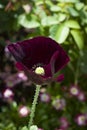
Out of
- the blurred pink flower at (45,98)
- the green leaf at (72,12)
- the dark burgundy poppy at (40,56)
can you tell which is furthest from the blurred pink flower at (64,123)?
the dark burgundy poppy at (40,56)

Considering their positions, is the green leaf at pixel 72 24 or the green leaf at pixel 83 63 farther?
the green leaf at pixel 83 63

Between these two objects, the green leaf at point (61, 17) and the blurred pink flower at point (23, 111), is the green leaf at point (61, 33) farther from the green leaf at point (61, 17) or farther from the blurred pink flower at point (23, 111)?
the blurred pink flower at point (23, 111)

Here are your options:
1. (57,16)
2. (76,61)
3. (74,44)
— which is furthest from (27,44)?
(76,61)

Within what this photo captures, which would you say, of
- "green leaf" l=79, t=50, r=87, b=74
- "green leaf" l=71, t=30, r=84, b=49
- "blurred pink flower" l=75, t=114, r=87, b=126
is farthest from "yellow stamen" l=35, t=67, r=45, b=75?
"green leaf" l=79, t=50, r=87, b=74

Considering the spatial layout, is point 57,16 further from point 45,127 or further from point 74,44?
point 45,127

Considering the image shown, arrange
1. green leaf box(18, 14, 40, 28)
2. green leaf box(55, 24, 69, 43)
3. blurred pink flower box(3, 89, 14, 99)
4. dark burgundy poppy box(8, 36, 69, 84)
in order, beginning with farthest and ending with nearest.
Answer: blurred pink flower box(3, 89, 14, 99) < green leaf box(18, 14, 40, 28) < green leaf box(55, 24, 69, 43) < dark burgundy poppy box(8, 36, 69, 84)

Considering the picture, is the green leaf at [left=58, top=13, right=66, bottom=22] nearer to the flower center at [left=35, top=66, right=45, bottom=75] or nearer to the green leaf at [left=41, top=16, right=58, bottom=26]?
the green leaf at [left=41, top=16, right=58, bottom=26]
